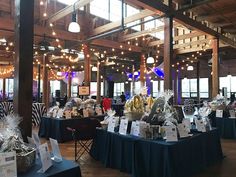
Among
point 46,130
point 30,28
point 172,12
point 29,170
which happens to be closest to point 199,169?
point 29,170

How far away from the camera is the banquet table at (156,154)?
10.8 ft

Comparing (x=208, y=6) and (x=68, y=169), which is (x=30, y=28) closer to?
(x=68, y=169)

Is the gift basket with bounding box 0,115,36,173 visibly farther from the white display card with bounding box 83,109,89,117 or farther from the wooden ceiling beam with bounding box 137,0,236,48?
the white display card with bounding box 83,109,89,117

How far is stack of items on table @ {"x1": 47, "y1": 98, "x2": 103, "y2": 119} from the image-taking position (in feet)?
21.3

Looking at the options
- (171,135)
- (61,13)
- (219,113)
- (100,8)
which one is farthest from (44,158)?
(100,8)

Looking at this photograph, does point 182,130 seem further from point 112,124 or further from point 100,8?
point 100,8

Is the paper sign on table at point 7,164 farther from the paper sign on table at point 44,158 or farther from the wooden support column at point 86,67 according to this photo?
the wooden support column at point 86,67

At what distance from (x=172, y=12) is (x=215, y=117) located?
10.5ft

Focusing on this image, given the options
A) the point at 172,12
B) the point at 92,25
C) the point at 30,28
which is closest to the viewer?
the point at 30,28

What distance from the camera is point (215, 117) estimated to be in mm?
7059

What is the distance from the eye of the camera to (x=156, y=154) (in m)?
3.35

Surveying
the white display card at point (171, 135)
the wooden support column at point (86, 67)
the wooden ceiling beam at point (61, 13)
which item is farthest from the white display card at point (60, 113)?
the white display card at point (171, 135)

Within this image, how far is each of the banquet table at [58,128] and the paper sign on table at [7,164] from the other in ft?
14.6

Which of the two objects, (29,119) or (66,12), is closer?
(29,119)
